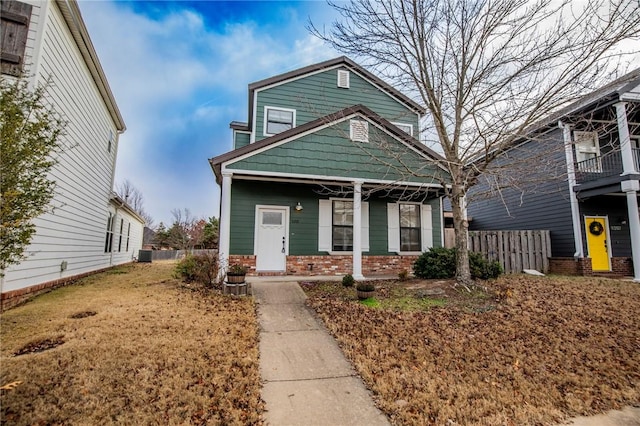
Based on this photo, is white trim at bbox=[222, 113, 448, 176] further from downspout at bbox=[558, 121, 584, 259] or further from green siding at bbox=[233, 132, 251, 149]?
downspout at bbox=[558, 121, 584, 259]

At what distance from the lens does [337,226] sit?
1049 centimetres

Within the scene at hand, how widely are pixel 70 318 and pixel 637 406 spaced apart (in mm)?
7639

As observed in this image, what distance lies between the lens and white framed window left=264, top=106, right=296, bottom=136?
11555 mm

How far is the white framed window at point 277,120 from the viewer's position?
1155 cm

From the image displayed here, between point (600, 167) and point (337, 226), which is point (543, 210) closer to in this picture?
point (600, 167)

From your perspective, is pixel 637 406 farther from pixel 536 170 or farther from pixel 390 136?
pixel 390 136

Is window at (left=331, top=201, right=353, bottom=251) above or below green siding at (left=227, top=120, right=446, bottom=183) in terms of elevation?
below

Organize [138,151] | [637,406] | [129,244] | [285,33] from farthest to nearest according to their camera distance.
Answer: [138,151]
[129,244]
[285,33]
[637,406]

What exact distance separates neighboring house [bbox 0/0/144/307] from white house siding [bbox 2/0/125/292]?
0.02m

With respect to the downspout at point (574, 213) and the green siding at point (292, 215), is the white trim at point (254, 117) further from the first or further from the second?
the downspout at point (574, 213)

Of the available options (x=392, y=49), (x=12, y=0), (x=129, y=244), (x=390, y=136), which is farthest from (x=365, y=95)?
(x=129, y=244)

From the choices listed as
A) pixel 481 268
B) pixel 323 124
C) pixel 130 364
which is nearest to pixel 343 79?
pixel 323 124

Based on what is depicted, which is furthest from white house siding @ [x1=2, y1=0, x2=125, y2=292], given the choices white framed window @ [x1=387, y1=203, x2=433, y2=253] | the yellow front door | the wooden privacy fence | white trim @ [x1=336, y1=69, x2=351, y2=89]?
the yellow front door

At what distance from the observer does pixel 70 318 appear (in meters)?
5.05
